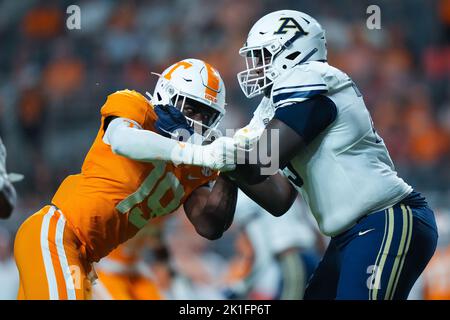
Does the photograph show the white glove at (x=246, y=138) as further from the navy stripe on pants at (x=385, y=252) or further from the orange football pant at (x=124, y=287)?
the orange football pant at (x=124, y=287)

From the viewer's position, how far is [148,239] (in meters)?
5.45

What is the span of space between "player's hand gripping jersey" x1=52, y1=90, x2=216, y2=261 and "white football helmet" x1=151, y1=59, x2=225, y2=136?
0.35 feet

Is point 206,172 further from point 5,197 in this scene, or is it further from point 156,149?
point 5,197

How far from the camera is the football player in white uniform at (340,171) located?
138 inches

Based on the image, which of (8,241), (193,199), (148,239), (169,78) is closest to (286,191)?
(193,199)

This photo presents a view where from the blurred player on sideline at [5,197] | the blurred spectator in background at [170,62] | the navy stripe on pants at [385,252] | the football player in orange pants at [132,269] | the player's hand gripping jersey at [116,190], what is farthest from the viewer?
the blurred spectator in background at [170,62]

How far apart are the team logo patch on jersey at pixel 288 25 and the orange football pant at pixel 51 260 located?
118 centimetres

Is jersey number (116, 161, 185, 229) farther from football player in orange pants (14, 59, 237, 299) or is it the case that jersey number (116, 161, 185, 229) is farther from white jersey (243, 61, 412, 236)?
white jersey (243, 61, 412, 236)

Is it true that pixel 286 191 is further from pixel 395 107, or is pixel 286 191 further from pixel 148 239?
pixel 395 107

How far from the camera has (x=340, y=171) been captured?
3617 millimetres

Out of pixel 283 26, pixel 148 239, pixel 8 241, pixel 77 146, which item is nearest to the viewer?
pixel 283 26

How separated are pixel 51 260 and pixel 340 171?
3.91ft

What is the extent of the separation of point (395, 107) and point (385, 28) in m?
0.95

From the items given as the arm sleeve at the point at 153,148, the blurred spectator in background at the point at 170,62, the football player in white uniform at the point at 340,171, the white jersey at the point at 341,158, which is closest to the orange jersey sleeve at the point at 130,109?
the arm sleeve at the point at 153,148
